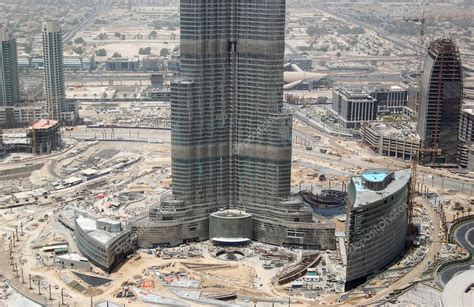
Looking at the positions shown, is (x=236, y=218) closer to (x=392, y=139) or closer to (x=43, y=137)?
(x=392, y=139)

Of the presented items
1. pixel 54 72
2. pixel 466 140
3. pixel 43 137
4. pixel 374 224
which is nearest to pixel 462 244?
pixel 374 224

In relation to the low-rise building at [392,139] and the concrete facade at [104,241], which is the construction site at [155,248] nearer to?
the concrete facade at [104,241]

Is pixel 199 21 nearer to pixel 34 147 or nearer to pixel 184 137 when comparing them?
pixel 184 137

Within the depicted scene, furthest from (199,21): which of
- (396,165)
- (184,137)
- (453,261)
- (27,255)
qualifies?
(396,165)

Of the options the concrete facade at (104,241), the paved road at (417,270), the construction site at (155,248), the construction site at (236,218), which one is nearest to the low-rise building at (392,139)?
the construction site at (155,248)

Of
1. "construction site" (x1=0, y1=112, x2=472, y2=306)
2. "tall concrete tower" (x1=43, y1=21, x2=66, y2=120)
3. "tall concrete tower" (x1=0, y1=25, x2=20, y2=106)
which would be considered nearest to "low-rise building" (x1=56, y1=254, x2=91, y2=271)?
"construction site" (x1=0, y1=112, x2=472, y2=306)
